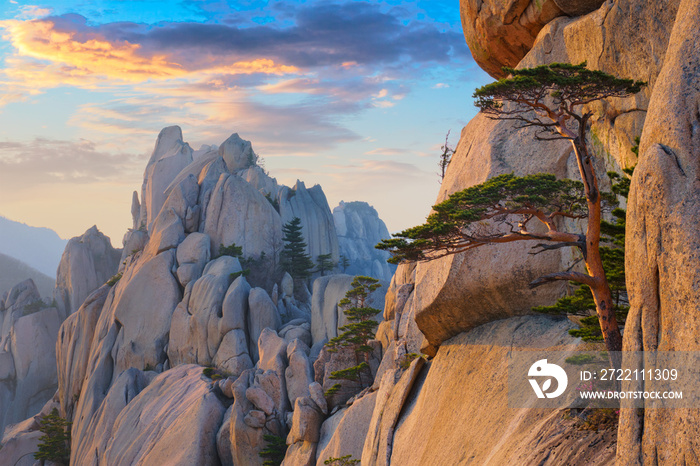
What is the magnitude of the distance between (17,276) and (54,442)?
86466 mm

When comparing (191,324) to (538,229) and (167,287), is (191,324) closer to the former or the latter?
(167,287)

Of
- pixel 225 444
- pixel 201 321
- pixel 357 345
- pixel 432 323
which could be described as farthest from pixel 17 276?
pixel 432 323

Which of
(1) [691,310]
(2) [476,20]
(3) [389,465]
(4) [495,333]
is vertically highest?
(2) [476,20]

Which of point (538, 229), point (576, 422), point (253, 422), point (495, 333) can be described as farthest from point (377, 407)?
point (253, 422)

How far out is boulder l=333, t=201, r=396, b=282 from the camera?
313 ft

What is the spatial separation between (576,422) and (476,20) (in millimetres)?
15361

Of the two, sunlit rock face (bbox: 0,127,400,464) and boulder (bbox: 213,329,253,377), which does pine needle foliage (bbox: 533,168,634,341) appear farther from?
boulder (bbox: 213,329,253,377)

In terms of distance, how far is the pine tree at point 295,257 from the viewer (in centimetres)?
5688

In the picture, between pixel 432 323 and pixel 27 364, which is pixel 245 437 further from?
pixel 27 364

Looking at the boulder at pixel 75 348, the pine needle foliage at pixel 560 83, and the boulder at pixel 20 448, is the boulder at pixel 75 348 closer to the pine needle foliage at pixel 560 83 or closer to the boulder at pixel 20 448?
the boulder at pixel 20 448

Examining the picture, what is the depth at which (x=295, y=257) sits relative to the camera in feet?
188

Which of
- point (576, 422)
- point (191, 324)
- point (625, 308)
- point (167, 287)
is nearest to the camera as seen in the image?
point (576, 422)

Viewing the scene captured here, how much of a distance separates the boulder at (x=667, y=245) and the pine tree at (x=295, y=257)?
48.9 metres

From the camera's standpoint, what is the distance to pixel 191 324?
45.8 m
